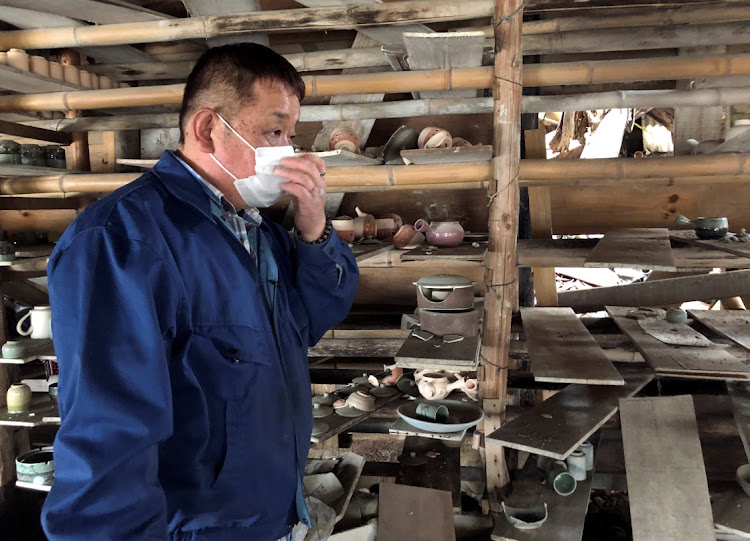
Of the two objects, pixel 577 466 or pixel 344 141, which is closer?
pixel 577 466

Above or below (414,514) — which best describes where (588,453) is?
above

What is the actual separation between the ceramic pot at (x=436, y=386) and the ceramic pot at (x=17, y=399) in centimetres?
276

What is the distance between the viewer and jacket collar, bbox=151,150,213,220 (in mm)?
1558

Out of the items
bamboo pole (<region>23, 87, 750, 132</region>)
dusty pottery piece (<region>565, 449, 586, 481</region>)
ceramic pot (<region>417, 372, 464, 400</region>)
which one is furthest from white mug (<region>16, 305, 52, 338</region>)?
dusty pottery piece (<region>565, 449, 586, 481</region>)

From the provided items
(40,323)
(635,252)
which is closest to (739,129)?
(635,252)

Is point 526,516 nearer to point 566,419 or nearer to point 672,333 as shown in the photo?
point 566,419

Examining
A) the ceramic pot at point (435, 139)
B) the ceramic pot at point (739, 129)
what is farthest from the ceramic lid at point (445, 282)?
the ceramic pot at point (739, 129)

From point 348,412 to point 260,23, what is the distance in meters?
2.25

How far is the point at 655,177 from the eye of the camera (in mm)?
3270

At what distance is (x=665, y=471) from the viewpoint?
9.59 feet

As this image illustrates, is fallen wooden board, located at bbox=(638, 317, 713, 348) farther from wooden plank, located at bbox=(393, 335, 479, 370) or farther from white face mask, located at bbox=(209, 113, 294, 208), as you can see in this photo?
white face mask, located at bbox=(209, 113, 294, 208)

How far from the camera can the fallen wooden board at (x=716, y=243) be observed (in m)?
2.78

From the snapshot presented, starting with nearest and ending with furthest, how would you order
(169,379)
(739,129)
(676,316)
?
1. (169,379)
2. (739,129)
3. (676,316)

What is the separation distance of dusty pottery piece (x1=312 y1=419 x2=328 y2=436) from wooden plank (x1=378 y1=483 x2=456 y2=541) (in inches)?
18.9
